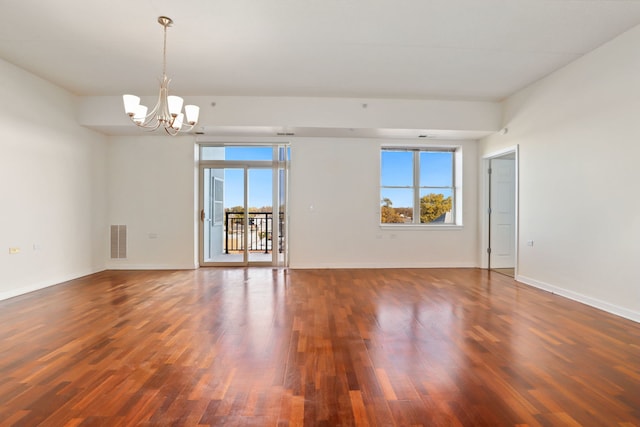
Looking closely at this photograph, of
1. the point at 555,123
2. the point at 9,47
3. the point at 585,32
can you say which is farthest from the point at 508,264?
the point at 9,47

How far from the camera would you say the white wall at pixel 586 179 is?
11.2 ft

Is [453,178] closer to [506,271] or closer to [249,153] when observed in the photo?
[506,271]

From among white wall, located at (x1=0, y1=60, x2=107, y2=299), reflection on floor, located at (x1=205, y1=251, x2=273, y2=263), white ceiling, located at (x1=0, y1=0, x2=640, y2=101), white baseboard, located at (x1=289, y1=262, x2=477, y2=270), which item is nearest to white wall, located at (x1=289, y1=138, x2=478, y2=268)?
white baseboard, located at (x1=289, y1=262, x2=477, y2=270)

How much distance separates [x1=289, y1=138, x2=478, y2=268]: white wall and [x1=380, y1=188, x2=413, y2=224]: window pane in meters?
0.32

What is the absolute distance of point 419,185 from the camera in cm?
673

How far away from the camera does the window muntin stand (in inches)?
264

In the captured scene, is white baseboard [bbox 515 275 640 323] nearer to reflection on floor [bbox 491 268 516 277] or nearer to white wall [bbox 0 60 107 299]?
reflection on floor [bbox 491 268 516 277]

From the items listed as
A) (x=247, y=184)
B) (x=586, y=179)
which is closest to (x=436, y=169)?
(x=586, y=179)

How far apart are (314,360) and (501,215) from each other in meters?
5.43

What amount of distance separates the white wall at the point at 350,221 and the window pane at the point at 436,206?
1.08ft

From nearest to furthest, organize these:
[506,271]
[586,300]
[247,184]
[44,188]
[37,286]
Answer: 1. [586,300]
2. [37,286]
3. [44,188]
4. [506,271]
5. [247,184]

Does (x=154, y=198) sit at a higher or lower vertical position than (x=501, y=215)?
higher

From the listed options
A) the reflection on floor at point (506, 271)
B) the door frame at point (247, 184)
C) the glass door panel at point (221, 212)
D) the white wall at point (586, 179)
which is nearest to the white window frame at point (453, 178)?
the reflection on floor at point (506, 271)

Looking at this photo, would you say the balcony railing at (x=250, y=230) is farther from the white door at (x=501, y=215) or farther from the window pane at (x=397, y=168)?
the white door at (x=501, y=215)
